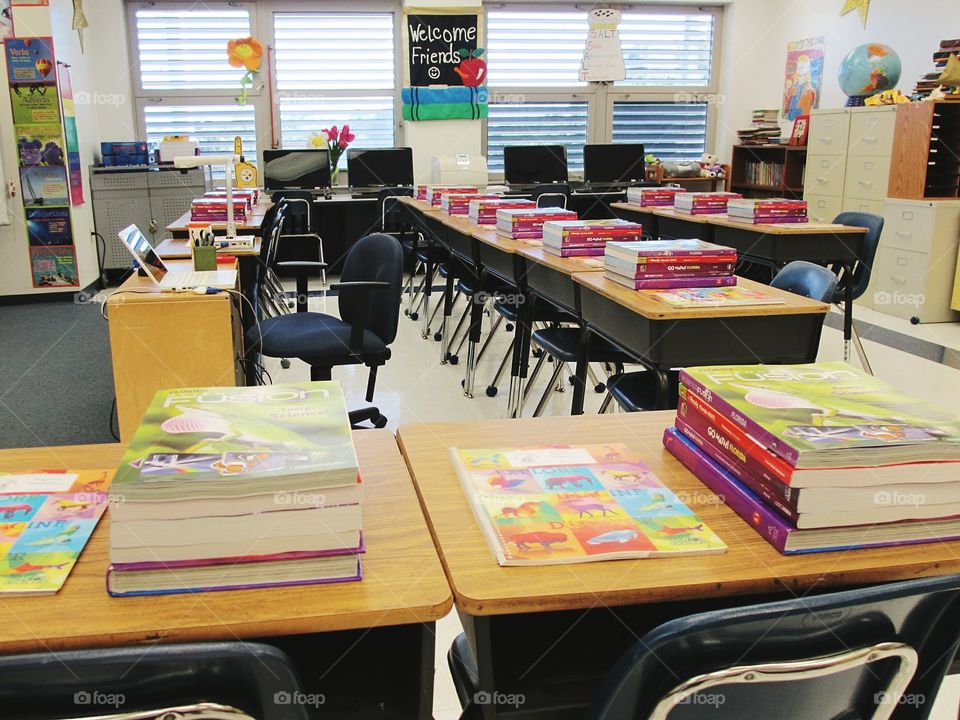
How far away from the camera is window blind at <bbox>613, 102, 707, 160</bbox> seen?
9086mm

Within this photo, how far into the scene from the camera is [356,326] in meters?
3.29

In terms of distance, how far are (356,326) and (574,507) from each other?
224 centimetres

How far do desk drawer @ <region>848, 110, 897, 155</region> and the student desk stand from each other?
5.85 meters

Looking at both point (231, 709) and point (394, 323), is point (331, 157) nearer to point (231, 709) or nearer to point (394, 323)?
point (394, 323)

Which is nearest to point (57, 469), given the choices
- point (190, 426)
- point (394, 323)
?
point (190, 426)

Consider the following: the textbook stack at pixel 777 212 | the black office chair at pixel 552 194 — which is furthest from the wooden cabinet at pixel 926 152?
the black office chair at pixel 552 194

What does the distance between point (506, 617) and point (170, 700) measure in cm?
61

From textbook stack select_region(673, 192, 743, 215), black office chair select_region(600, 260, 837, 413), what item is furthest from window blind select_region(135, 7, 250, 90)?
black office chair select_region(600, 260, 837, 413)

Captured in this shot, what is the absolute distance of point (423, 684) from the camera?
1.05 metres

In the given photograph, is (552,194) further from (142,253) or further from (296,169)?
(142,253)

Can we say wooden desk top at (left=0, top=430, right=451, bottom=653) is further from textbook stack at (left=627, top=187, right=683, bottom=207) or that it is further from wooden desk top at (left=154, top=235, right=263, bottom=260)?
textbook stack at (left=627, top=187, right=683, bottom=207)

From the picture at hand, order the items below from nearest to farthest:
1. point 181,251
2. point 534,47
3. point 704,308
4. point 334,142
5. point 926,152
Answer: point 704,308
point 181,251
point 926,152
point 334,142
point 534,47

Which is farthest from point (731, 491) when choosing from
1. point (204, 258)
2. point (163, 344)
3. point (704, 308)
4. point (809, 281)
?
point (204, 258)

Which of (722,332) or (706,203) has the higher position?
(706,203)
